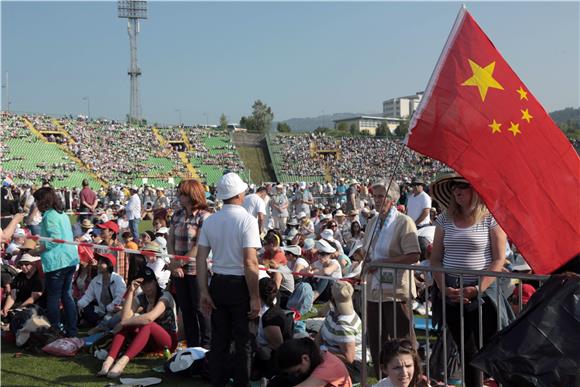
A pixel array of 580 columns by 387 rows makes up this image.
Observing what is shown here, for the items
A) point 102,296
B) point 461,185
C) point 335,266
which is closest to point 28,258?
point 102,296

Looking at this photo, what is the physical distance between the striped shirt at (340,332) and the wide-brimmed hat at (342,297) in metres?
0.05

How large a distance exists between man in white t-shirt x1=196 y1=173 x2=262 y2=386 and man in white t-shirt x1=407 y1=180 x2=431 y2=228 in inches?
232

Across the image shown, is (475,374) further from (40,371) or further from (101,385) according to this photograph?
(40,371)

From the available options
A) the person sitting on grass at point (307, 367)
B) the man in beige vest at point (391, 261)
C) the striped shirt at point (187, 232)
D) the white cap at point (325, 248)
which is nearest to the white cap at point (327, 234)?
the white cap at point (325, 248)

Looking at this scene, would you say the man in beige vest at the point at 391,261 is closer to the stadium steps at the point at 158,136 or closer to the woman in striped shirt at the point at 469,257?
the woman in striped shirt at the point at 469,257

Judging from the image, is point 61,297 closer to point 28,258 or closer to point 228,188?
point 28,258

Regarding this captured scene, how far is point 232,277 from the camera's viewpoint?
4.84m

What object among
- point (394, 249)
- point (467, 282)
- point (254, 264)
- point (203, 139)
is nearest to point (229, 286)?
point (254, 264)

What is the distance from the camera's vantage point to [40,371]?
243 inches

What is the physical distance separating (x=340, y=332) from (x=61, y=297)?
3.13m

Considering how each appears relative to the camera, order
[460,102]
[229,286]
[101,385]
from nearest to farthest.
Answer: [460,102]
[229,286]
[101,385]

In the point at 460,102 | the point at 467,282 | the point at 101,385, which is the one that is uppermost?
the point at 460,102

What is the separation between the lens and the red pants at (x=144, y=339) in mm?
6297

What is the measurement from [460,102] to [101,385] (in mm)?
3828
